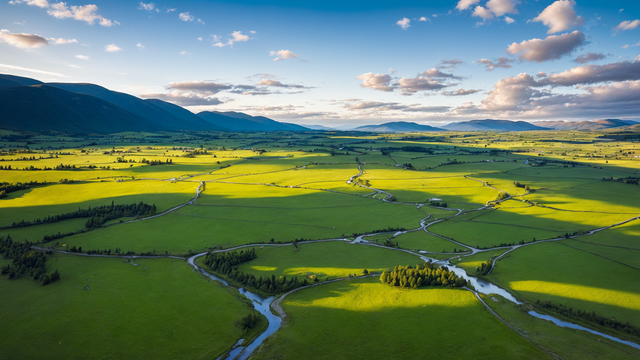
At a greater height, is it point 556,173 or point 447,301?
point 556,173

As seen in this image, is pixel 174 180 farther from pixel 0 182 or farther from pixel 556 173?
pixel 556 173

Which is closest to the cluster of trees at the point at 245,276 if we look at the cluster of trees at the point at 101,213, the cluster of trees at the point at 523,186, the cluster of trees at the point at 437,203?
the cluster of trees at the point at 101,213

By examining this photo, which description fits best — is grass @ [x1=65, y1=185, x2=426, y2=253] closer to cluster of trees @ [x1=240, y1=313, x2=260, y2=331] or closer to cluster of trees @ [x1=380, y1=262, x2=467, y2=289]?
cluster of trees @ [x1=380, y1=262, x2=467, y2=289]

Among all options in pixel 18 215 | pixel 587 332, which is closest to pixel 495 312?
pixel 587 332

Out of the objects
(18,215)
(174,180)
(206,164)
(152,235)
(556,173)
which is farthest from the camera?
(206,164)

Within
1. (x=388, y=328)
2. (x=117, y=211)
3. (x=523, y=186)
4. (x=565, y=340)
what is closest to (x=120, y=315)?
(x=388, y=328)

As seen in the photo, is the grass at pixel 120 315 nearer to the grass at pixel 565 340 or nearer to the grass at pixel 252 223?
the grass at pixel 252 223

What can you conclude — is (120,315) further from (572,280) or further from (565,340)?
(572,280)
